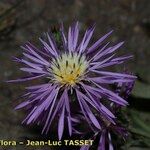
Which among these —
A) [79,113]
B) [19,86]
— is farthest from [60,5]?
[79,113]

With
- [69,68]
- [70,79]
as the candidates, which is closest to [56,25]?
[69,68]

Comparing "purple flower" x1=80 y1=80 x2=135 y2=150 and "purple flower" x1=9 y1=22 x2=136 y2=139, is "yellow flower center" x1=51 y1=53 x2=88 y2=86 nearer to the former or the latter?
"purple flower" x1=9 y1=22 x2=136 y2=139

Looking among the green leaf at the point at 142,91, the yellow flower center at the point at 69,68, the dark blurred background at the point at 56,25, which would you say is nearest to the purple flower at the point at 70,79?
the yellow flower center at the point at 69,68

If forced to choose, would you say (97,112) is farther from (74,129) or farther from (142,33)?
(142,33)

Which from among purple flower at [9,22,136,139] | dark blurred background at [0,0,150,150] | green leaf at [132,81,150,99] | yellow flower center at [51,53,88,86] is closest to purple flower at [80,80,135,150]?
purple flower at [9,22,136,139]

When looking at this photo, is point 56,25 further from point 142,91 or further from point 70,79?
point 70,79

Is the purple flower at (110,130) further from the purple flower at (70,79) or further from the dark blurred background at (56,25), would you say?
the dark blurred background at (56,25)

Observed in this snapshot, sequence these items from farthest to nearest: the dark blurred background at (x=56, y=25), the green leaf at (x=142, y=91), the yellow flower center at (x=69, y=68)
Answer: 1. the dark blurred background at (x=56, y=25)
2. the green leaf at (x=142, y=91)
3. the yellow flower center at (x=69, y=68)
